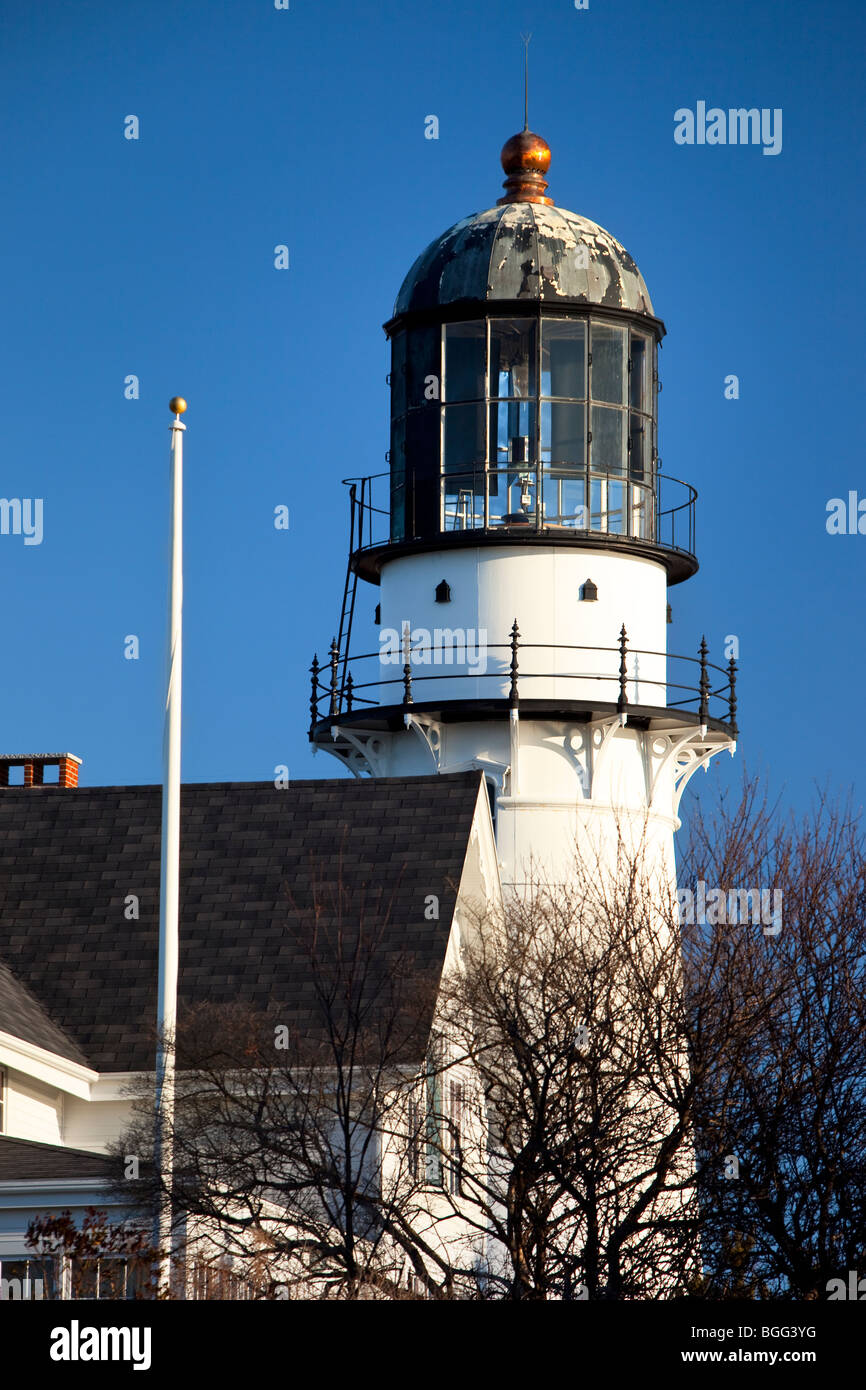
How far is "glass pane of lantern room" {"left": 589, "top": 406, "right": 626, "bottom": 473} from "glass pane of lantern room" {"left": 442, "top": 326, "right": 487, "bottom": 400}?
175 cm

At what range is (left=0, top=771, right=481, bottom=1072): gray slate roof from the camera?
26531mm

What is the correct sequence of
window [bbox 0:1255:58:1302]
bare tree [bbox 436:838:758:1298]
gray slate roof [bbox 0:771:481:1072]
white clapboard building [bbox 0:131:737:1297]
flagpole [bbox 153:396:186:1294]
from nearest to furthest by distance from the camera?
window [bbox 0:1255:58:1302], bare tree [bbox 436:838:758:1298], flagpole [bbox 153:396:186:1294], gray slate roof [bbox 0:771:481:1072], white clapboard building [bbox 0:131:737:1297]

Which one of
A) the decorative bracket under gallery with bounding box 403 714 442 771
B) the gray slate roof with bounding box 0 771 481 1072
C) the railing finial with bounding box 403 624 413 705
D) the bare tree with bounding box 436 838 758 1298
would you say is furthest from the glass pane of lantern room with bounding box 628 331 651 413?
the bare tree with bounding box 436 838 758 1298

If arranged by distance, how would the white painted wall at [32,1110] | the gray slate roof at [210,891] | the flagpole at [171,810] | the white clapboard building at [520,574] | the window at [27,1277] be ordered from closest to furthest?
1. the window at [27,1277]
2. the flagpole at [171,810]
3. the white painted wall at [32,1110]
4. the gray slate roof at [210,891]
5. the white clapboard building at [520,574]

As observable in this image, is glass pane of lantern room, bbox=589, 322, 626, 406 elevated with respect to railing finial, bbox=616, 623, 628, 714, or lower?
elevated

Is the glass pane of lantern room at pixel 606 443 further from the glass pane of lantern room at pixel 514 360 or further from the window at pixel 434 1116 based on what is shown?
the window at pixel 434 1116

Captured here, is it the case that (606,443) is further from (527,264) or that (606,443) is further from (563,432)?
(527,264)

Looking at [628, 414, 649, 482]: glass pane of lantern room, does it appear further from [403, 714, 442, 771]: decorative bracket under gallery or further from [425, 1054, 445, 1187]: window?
[425, 1054, 445, 1187]: window

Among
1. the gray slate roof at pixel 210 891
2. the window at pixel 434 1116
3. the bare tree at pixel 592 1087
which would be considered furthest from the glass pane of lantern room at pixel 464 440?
the window at pixel 434 1116

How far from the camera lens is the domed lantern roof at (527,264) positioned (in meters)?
35.2

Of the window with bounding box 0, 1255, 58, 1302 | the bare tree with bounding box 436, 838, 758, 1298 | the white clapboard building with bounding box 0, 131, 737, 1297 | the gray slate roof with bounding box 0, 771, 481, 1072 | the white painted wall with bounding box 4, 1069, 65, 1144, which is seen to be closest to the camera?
the window with bounding box 0, 1255, 58, 1302

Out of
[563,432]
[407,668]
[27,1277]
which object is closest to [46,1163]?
[27,1277]

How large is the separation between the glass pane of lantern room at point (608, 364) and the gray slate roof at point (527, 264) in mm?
421

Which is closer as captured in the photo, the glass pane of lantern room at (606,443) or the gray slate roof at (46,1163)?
the gray slate roof at (46,1163)
